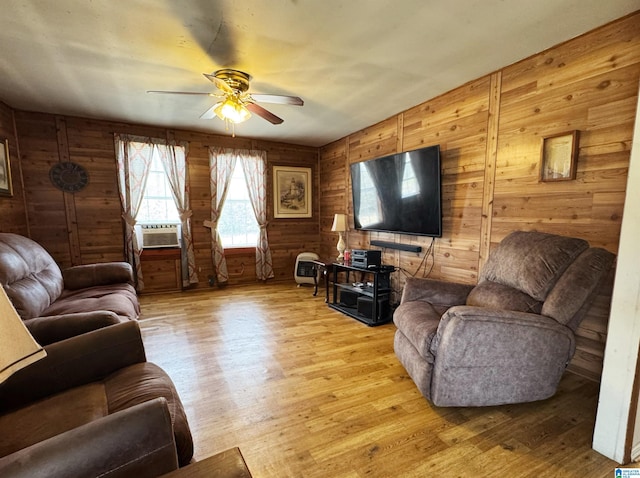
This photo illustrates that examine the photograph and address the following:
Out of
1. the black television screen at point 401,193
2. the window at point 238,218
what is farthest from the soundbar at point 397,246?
the window at point 238,218

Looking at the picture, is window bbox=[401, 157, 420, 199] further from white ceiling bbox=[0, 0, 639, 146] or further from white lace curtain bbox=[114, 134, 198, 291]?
white lace curtain bbox=[114, 134, 198, 291]

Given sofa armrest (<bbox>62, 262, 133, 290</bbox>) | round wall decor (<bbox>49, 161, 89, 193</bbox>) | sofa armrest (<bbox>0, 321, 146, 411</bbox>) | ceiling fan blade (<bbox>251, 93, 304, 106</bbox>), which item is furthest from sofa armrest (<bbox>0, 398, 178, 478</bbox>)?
round wall decor (<bbox>49, 161, 89, 193</bbox>)

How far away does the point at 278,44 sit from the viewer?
2.12m

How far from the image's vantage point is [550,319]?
1.71m

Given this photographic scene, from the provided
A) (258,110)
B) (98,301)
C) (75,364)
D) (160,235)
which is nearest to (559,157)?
(258,110)

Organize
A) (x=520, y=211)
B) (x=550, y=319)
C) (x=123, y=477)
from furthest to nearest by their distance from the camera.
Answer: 1. (x=520, y=211)
2. (x=550, y=319)
3. (x=123, y=477)

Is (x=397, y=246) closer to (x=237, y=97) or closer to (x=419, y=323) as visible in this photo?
(x=419, y=323)

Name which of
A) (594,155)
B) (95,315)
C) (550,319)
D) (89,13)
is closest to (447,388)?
(550,319)

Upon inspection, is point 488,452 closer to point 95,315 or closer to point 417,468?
point 417,468

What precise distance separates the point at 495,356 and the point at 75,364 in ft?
7.08

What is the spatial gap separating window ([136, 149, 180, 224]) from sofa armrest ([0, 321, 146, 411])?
3287 mm

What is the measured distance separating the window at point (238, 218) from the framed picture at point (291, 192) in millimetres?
459

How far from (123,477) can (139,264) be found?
396cm

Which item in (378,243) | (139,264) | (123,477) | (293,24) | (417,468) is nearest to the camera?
(123,477)
